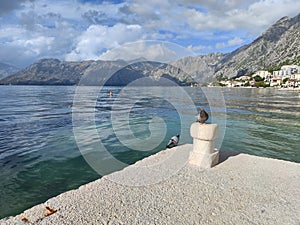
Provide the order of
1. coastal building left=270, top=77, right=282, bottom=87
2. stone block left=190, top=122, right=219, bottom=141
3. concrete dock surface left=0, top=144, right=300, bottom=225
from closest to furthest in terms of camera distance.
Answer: concrete dock surface left=0, top=144, right=300, bottom=225
stone block left=190, top=122, right=219, bottom=141
coastal building left=270, top=77, right=282, bottom=87

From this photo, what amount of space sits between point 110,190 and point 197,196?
2.05 metres

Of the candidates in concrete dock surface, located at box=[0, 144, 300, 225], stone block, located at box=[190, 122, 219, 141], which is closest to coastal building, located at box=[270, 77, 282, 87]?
stone block, located at box=[190, 122, 219, 141]

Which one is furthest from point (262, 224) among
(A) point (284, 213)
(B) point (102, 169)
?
(B) point (102, 169)

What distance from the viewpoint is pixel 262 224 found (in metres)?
4.07

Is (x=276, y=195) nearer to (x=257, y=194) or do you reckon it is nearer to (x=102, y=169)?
(x=257, y=194)

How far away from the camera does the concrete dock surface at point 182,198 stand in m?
4.22

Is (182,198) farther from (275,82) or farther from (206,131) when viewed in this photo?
(275,82)

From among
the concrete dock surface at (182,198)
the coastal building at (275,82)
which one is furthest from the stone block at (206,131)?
the coastal building at (275,82)

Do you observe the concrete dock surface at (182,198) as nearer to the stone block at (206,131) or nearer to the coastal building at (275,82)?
the stone block at (206,131)

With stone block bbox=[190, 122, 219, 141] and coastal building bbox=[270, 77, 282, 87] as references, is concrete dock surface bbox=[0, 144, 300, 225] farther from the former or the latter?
coastal building bbox=[270, 77, 282, 87]

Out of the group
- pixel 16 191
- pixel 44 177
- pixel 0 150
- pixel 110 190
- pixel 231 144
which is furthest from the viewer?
pixel 231 144

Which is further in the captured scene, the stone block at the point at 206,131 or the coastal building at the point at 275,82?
the coastal building at the point at 275,82

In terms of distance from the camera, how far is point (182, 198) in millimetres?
4922

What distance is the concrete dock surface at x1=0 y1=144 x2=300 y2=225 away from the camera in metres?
4.22
